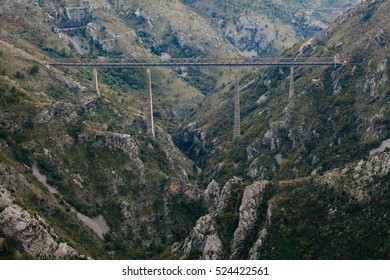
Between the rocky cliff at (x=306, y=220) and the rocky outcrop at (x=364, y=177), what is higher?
the rocky outcrop at (x=364, y=177)

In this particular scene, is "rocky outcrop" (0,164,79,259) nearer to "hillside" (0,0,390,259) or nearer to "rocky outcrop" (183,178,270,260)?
"hillside" (0,0,390,259)

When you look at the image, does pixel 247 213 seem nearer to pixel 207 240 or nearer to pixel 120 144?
pixel 207 240

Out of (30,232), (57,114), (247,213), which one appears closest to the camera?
(30,232)

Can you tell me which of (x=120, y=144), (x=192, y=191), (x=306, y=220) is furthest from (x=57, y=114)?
(x=306, y=220)

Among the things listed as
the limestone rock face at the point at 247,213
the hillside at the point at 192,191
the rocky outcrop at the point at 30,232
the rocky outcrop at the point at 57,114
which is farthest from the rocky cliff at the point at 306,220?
the rocky outcrop at the point at 57,114

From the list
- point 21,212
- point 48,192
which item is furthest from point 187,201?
point 21,212

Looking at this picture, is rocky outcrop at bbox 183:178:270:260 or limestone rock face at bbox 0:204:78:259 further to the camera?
rocky outcrop at bbox 183:178:270:260

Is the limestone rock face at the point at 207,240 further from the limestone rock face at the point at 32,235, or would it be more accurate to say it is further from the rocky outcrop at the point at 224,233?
the limestone rock face at the point at 32,235

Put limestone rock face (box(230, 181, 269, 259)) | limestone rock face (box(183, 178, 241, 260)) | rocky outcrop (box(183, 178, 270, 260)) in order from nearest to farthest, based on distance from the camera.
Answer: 1. rocky outcrop (box(183, 178, 270, 260))
2. limestone rock face (box(230, 181, 269, 259))
3. limestone rock face (box(183, 178, 241, 260))

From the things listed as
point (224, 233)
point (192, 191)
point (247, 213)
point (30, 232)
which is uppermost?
point (247, 213)

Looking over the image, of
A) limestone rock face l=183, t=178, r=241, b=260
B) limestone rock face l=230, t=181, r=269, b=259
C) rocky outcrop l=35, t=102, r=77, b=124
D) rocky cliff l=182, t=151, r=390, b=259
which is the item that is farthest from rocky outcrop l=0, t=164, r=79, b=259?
rocky outcrop l=35, t=102, r=77, b=124

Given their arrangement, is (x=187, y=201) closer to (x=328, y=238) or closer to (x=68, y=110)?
(x=68, y=110)
